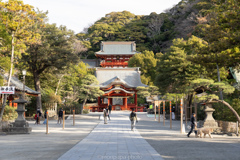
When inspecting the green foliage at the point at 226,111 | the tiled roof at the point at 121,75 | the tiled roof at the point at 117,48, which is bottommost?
the green foliage at the point at 226,111

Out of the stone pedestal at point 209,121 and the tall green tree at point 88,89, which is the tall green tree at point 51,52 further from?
the stone pedestal at point 209,121

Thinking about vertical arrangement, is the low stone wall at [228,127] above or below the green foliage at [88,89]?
below

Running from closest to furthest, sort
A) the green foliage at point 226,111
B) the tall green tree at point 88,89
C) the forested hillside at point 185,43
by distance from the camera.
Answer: the forested hillside at point 185,43, the green foliage at point 226,111, the tall green tree at point 88,89

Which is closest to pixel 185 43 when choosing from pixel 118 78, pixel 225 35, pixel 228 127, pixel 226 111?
pixel 226 111

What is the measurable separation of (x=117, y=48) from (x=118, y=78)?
859 inches

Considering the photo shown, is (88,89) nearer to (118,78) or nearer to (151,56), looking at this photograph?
(118,78)

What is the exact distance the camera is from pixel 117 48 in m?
64.4

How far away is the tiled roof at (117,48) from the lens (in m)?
63.1

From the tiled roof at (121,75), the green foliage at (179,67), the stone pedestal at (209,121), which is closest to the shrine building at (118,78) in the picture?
the tiled roof at (121,75)

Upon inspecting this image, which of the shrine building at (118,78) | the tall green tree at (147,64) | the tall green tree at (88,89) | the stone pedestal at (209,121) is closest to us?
the stone pedestal at (209,121)

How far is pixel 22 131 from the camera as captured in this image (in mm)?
16594

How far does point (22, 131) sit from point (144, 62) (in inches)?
1593

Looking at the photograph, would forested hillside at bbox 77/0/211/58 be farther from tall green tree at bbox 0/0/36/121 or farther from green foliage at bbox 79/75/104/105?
tall green tree at bbox 0/0/36/121

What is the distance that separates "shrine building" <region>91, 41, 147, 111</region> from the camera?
144ft
